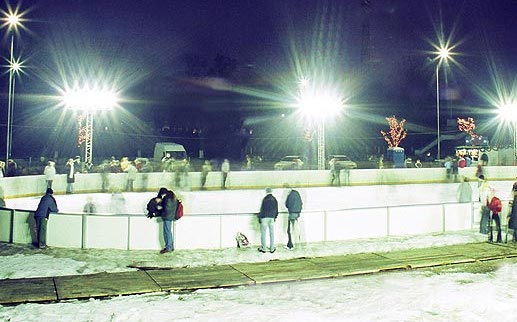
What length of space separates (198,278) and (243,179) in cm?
1711

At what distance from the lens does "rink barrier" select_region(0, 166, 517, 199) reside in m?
21.0

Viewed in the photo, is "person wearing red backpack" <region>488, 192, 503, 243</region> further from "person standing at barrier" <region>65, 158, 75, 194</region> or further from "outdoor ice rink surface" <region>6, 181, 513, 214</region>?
"person standing at barrier" <region>65, 158, 75, 194</region>

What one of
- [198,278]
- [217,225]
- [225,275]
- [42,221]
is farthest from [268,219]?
[42,221]

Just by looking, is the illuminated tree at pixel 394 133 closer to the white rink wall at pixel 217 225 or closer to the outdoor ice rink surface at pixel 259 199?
the outdoor ice rink surface at pixel 259 199

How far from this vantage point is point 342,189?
83.1ft

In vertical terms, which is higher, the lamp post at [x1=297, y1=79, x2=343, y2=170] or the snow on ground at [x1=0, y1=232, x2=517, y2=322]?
the lamp post at [x1=297, y1=79, x2=343, y2=170]

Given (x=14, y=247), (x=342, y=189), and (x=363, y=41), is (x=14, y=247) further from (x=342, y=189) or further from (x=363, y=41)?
(x=363, y=41)

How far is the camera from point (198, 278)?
28.9ft

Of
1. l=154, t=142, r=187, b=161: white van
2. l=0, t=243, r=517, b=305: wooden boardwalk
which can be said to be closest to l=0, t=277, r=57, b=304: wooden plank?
l=0, t=243, r=517, b=305: wooden boardwalk

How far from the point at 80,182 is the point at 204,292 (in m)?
16.7

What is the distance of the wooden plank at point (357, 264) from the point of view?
9.37 meters

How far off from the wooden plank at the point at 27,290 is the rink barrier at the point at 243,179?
39.9 feet

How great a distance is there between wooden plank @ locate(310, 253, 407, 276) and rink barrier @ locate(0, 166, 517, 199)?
1446cm

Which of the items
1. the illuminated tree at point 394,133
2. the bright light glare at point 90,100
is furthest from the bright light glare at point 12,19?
the illuminated tree at point 394,133
